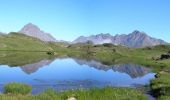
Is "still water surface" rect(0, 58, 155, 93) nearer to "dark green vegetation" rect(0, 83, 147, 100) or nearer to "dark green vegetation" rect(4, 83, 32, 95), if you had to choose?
"dark green vegetation" rect(4, 83, 32, 95)

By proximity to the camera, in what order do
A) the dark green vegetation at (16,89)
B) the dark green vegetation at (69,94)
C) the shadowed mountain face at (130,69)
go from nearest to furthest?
the dark green vegetation at (69,94)
the dark green vegetation at (16,89)
the shadowed mountain face at (130,69)

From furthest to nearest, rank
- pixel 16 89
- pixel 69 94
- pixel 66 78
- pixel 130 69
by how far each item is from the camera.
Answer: pixel 130 69, pixel 66 78, pixel 16 89, pixel 69 94

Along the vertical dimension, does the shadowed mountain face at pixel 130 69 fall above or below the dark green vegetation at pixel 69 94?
above

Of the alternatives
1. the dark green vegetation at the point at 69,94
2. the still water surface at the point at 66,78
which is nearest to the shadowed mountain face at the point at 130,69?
the still water surface at the point at 66,78

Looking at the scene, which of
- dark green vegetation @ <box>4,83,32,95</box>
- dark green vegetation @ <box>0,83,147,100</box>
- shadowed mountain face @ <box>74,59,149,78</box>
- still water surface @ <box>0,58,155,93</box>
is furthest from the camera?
Result: shadowed mountain face @ <box>74,59,149,78</box>

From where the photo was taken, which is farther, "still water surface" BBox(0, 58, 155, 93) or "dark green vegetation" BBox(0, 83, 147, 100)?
"still water surface" BBox(0, 58, 155, 93)

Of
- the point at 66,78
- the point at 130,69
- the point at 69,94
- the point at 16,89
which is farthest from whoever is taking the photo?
the point at 130,69

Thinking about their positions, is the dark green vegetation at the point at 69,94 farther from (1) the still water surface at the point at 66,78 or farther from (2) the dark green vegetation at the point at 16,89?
(1) the still water surface at the point at 66,78

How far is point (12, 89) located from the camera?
43.4 m

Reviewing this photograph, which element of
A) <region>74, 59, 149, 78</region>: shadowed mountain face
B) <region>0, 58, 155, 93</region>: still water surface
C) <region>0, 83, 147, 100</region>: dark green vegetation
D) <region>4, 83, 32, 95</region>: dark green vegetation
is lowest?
<region>0, 83, 147, 100</region>: dark green vegetation

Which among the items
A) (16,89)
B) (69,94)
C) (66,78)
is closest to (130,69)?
(66,78)

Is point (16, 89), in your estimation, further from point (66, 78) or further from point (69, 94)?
point (66, 78)

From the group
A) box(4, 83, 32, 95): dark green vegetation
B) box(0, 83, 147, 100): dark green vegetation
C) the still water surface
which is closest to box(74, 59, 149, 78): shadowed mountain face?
the still water surface

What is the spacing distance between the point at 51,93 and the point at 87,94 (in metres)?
4.16
